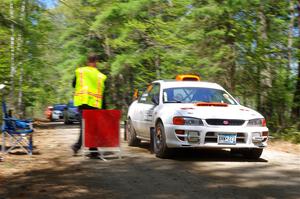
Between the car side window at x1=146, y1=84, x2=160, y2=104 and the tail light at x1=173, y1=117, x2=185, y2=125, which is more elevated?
the car side window at x1=146, y1=84, x2=160, y2=104

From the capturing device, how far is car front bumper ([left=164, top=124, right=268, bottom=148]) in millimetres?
9000

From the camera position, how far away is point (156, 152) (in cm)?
982

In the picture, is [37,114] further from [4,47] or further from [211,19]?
[211,19]

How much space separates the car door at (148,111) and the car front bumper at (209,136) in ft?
4.72

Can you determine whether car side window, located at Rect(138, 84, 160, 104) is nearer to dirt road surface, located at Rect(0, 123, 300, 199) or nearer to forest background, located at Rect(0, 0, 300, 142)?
dirt road surface, located at Rect(0, 123, 300, 199)

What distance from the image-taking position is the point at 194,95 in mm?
10648

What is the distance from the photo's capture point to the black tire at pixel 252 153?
963 centimetres

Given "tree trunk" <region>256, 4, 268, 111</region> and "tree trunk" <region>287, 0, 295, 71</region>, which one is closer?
"tree trunk" <region>287, 0, 295, 71</region>

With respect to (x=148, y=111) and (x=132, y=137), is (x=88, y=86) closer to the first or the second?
(x=148, y=111)

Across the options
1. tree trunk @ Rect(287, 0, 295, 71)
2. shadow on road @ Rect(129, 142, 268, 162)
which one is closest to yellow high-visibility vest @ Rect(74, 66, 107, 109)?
shadow on road @ Rect(129, 142, 268, 162)

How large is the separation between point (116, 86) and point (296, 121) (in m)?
21.4

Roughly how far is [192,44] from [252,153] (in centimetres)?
1030

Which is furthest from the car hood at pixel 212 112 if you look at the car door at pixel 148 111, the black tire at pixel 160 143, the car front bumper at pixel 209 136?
the car door at pixel 148 111

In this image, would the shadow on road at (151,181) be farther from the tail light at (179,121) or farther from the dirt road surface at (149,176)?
the tail light at (179,121)
